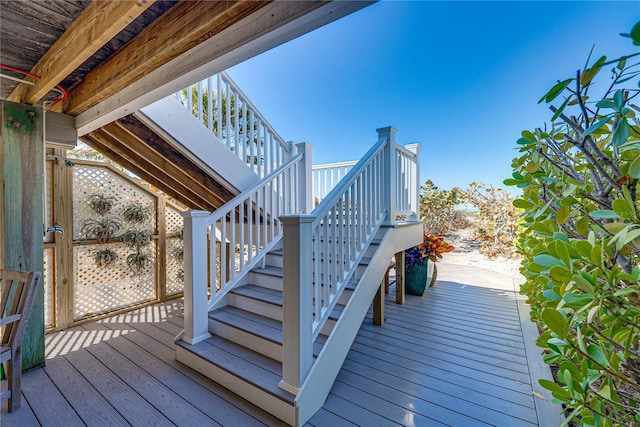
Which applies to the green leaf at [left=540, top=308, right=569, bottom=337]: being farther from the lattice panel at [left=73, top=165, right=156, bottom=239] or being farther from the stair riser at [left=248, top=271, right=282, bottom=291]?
the lattice panel at [left=73, top=165, right=156, bottom=239]

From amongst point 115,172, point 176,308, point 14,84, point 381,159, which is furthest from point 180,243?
point 381,159

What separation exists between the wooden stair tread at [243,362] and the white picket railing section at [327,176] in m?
2.75

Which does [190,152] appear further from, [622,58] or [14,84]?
[622,58]

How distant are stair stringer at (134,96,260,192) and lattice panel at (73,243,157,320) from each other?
5.68ft

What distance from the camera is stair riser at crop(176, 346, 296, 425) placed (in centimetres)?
172

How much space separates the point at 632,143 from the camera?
73 centimetres

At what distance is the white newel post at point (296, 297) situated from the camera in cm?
167

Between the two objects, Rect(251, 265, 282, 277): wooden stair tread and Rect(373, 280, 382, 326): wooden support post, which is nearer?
Rect(251, 265, 282, 277): wooden stair tread

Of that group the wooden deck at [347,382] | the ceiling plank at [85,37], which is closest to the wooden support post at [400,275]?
the wooden deck at [347,382]

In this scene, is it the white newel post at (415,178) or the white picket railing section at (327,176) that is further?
the white picket railing section at (327,176)

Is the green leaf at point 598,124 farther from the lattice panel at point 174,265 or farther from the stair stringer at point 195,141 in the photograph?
the lattice panel at point 174,265

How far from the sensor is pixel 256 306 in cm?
264

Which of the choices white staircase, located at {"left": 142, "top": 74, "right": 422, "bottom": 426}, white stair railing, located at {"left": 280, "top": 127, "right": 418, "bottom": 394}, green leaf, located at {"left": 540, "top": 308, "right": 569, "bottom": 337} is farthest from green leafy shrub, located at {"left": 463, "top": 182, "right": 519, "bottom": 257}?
green leaf, located at {"left": 540, "top": 308, "right": 569, "bottom": 337}

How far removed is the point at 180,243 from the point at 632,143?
4467 mm
